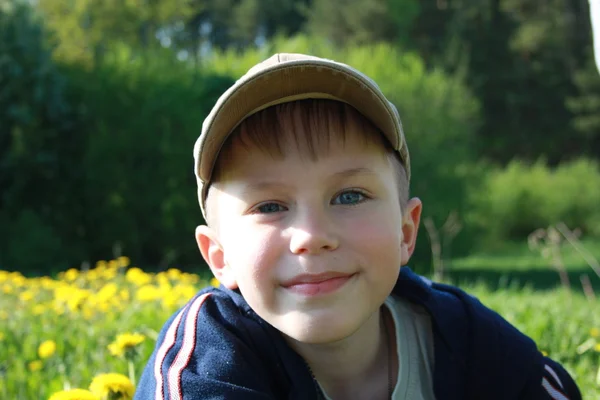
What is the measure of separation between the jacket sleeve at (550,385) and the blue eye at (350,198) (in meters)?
0.70

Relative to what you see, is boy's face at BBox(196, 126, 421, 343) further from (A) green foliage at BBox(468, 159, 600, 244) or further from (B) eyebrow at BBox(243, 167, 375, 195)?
(A) green foliage at BBox(468, 159, 600, 244)

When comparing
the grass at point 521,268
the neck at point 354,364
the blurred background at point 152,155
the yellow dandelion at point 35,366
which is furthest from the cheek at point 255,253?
the grass at point 521,268

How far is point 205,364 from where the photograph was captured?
Answer: 140 cm

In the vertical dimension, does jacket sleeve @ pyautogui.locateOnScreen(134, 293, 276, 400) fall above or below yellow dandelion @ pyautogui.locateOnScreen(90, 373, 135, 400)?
above

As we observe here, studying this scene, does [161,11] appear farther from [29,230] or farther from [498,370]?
[498,370]

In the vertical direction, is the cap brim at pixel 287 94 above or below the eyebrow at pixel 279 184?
above

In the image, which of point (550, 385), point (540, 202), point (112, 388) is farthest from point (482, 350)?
point (540, 202)

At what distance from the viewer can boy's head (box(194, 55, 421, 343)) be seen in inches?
54.6

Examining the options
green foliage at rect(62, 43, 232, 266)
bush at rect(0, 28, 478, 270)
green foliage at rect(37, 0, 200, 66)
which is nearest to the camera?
bush at rect(0, 28, 478, 270)

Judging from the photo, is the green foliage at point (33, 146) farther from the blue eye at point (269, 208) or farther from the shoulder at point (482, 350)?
the blue eye at point (269, 208)

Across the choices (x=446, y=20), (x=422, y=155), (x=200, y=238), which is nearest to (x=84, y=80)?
(x=422, y=155)

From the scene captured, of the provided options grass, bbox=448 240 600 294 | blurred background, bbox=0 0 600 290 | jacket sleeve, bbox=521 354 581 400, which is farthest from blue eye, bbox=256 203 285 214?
grass, bbox=448 240 600 294

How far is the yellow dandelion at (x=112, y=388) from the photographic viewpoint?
5.02ft

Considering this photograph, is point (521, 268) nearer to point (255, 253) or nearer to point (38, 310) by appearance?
point (38, 310)
